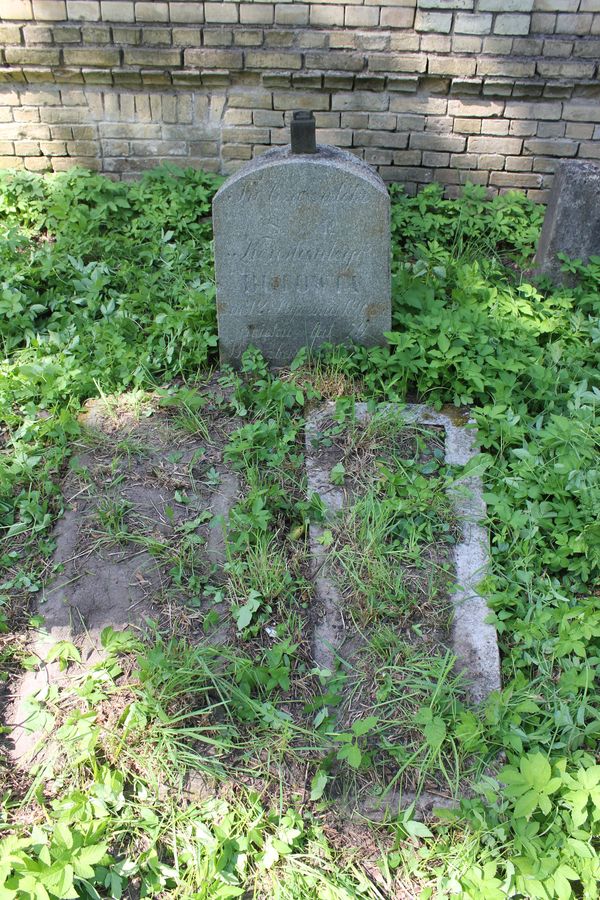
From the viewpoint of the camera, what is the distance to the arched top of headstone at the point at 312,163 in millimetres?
3258

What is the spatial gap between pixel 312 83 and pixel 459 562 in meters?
3.03

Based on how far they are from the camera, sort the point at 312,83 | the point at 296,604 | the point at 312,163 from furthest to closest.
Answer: the point at 312,83 < the point at 312,163 < the point at 296,604

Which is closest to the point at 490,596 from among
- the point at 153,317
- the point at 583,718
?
the point at 583,718

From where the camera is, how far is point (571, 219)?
4121 mm

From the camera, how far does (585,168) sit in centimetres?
400

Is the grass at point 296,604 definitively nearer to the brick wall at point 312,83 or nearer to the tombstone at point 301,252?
the tombstone at point 301,252

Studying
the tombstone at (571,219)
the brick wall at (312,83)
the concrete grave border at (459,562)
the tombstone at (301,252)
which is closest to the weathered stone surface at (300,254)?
the tombstone at (301,252)

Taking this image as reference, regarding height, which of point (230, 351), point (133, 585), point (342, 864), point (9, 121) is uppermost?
point (9, 121)

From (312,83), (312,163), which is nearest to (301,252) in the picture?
(312,163)

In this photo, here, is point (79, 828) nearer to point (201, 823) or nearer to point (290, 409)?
point (201, 823)

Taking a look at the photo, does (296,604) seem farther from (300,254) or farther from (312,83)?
(312,83)

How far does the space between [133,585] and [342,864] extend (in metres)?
Result: 1.18

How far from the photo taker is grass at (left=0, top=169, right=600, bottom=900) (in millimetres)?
2211

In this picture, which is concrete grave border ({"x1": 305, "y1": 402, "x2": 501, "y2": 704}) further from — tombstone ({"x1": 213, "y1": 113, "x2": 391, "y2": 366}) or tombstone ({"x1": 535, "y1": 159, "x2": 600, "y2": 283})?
tombstone ({"x1": 535, "y1": 159, "x2": 600, "y2": 283})
